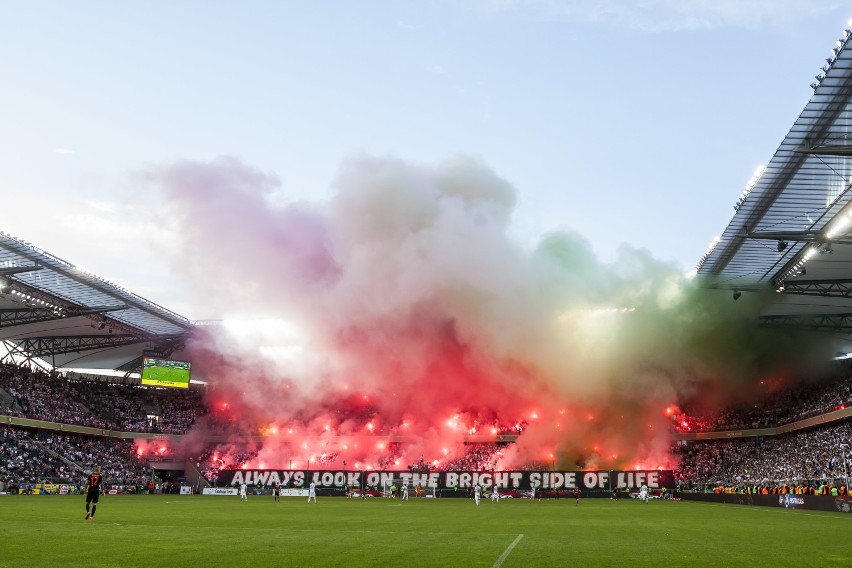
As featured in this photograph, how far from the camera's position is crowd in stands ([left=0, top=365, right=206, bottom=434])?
71375 mm

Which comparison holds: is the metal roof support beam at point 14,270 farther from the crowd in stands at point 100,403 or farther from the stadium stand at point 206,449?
the crowd in stands at point 100,403

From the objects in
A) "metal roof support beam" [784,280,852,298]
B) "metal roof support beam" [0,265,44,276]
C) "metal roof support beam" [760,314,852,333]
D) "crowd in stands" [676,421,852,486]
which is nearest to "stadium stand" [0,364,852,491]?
"crowd in stands" [676,421,852,486]

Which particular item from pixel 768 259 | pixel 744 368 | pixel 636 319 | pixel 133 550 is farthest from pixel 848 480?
pixel 133 550

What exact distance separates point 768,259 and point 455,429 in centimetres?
4412

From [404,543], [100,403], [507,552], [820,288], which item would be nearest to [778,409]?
[820,288]

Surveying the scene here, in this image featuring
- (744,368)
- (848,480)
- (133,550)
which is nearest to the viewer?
(133,550)

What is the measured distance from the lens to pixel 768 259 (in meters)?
49.1

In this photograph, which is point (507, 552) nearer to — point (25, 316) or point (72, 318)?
point (25, 316)

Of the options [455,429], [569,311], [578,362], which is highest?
[569,311]

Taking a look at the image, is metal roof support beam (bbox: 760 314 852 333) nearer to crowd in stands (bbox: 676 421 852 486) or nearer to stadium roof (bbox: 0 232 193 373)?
crowd in stands (bbox: 676 421 852 486)

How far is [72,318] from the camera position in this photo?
68.8 metres

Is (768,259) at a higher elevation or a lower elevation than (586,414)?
higher

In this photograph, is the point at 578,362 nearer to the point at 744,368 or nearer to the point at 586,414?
the point at 586,414

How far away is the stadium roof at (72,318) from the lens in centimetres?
5125
